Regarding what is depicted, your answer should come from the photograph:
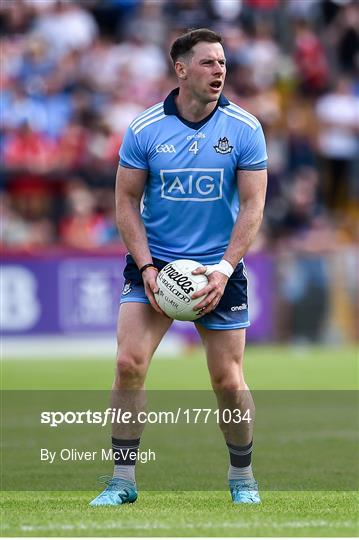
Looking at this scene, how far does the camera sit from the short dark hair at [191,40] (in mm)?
7414

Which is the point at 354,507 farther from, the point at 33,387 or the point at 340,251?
the point at 340,251

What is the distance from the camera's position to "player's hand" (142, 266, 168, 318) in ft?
23.9

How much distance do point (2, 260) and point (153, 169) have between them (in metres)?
11.5

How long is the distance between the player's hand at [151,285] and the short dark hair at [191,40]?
47.4 inches

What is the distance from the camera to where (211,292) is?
723 centimetres

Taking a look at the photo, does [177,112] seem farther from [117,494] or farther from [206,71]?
[117,494]

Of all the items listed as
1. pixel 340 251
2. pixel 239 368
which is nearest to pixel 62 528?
pixel 239 368

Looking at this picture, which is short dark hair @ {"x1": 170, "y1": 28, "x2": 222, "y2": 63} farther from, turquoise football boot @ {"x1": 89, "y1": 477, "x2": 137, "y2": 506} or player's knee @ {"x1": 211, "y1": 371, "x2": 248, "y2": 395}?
turquoise football boot @ {"x1": 89, "y1": 477, "x2": 137, "y2": 506}

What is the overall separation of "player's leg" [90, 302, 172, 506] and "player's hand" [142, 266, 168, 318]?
0.44 ft

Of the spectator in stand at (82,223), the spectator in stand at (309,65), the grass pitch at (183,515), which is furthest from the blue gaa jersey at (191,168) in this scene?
the spectator in stand at (309,65)

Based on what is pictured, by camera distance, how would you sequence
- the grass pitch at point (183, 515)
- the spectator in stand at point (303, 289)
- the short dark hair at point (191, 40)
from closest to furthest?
the grass pitch at point (183, 515) < the short dark hair at point (191, 40) < the spectator in stand at point (303, 289)

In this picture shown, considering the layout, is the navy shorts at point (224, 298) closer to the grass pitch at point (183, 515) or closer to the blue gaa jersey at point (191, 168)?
the blue gaa jersey at point (191, 168)

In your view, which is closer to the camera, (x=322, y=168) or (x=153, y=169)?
(x=153, y=169)

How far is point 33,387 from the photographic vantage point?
14.3 m
